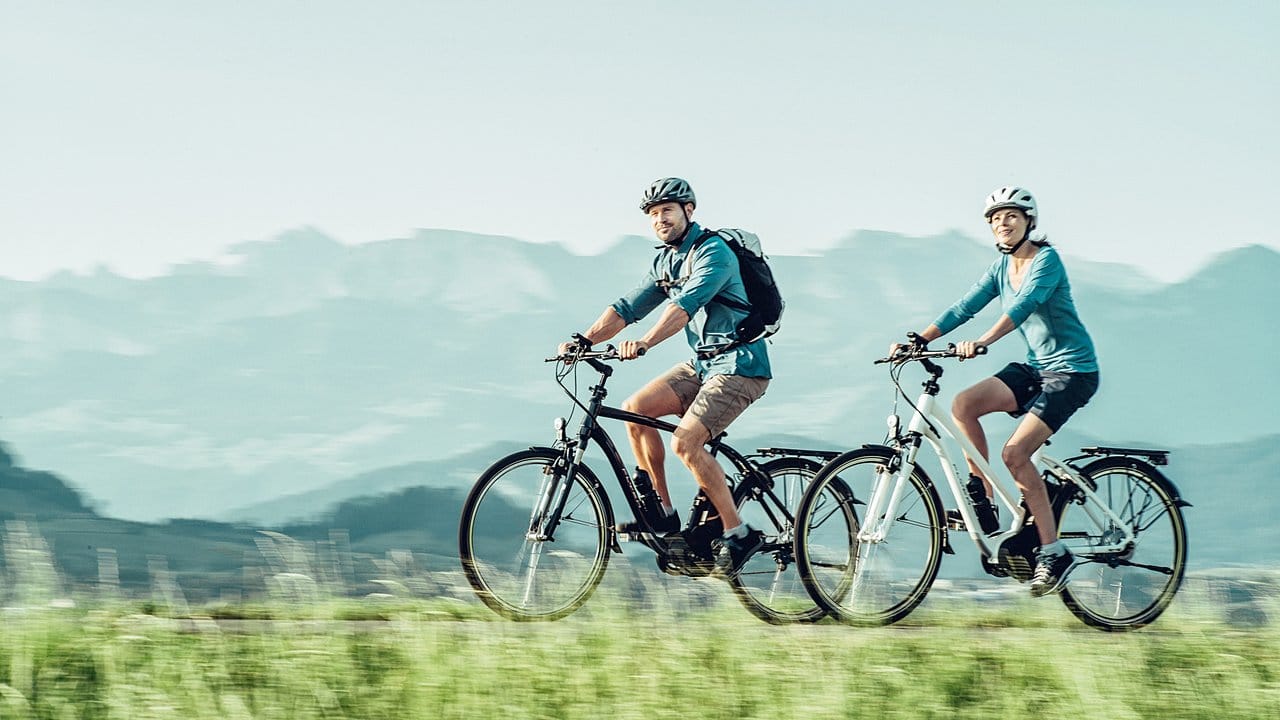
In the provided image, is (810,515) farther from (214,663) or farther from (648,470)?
(214,663)

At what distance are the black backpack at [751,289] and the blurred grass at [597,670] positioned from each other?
137 centimetres

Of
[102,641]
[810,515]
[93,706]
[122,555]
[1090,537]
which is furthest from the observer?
[1090,537]

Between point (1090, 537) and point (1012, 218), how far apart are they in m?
1.72

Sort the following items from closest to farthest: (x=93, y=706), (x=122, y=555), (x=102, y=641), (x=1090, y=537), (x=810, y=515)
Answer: (x=93, y=706) < (x=102, y=641) < (x=122, y=555) < (x=810, y=515) < (x=1090, y=537)

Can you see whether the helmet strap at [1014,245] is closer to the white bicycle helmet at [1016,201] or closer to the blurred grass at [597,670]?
the white bicycle helmet at [1016,201]

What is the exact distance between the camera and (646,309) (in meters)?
6.68

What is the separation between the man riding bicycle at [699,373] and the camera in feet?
20.6

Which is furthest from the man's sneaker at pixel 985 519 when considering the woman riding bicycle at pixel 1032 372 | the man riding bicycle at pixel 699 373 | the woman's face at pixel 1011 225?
the woman's face at pixel 1011 225

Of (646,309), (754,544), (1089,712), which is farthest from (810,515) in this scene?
(1089,712)

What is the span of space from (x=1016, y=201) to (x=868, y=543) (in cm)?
182

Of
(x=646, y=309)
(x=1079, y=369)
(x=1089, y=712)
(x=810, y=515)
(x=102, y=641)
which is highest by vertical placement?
(x=646, y=309)

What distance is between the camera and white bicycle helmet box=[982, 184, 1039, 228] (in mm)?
6434

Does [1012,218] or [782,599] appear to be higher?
[1012,218]

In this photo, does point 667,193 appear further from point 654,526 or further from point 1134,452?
point 1134,452
